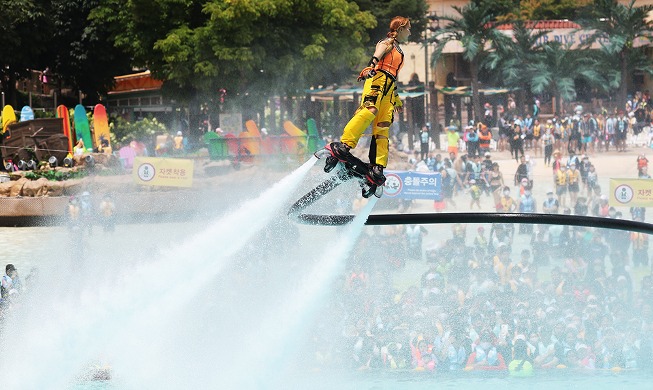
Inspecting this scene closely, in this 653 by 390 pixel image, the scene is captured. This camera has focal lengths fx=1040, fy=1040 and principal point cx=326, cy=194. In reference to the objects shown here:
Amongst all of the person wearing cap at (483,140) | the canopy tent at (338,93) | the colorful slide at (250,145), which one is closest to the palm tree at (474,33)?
the canopy tent at (338,93)

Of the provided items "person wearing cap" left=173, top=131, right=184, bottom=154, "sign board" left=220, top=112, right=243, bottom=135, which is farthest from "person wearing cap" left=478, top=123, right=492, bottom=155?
"person wearing cap" left=173, top=131, right=184, bottom=154

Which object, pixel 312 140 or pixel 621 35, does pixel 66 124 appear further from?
pixel 621 35

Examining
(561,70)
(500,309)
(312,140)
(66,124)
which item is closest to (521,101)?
(561,70)

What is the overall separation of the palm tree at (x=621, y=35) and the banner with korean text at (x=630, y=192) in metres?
27.8

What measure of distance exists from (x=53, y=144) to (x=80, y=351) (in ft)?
103

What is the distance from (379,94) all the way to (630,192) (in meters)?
18.2

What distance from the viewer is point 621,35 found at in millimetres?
57875

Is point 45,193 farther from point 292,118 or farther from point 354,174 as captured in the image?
point 354,174

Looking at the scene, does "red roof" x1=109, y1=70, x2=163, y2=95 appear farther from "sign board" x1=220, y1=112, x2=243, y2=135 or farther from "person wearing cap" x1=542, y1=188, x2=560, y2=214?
"person wearing cap" x1=542, y1=188, x2=560, y2=214

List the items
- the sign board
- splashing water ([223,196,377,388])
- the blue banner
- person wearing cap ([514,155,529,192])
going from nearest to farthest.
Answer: splashing water ([223,196,377,388]) → the blue banner → person wearing cap ([514,155,529,192]) → the sign board

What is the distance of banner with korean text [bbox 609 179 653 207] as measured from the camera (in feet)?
98.5

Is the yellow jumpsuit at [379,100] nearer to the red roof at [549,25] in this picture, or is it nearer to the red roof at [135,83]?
the red roof at [549,25]

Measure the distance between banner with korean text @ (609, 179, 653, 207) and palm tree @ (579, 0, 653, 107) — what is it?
27.8m

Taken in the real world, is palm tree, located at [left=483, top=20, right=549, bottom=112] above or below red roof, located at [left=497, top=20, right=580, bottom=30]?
below
